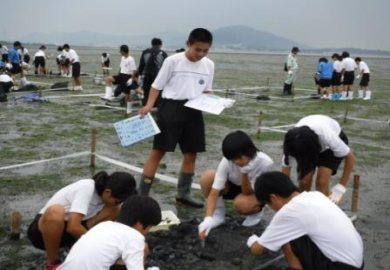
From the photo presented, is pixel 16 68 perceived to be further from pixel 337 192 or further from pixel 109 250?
pixel 109 250

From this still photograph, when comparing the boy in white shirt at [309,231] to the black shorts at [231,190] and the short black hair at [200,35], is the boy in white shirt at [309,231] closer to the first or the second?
the black shorts at [231,190]

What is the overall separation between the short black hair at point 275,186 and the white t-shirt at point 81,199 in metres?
1.27

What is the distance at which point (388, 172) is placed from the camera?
698 centimetres

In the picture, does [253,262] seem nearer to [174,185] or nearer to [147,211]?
[147,211]

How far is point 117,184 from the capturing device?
10.7 feet

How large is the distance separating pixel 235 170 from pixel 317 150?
0.82 m

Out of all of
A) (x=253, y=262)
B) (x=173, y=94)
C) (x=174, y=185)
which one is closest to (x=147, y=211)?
(x=253, y=262)

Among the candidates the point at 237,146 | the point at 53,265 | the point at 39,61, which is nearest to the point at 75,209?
the point at 53,265

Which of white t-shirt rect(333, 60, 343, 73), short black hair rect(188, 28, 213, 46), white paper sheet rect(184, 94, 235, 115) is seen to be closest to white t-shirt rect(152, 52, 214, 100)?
white paper sheet rect(184, 94, 235, 115)

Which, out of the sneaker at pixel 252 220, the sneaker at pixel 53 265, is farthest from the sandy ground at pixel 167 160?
the sneaker at pixel 53 265

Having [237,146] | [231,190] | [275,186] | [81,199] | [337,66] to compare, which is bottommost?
[231,190]

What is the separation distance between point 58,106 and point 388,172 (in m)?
8.79

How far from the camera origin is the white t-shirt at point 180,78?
189 inches

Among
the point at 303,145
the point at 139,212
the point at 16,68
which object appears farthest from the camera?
the point at 16,68
